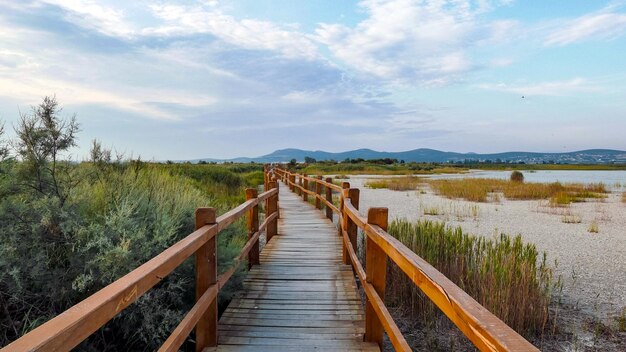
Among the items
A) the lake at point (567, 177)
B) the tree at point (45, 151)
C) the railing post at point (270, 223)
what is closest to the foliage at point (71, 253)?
the tree at point (45, 151)

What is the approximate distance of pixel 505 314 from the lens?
4395 millimetres

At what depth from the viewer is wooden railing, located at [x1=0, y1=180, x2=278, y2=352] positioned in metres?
1.14

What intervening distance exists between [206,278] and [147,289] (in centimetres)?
117

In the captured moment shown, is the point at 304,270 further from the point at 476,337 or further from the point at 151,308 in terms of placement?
the point at 476,337

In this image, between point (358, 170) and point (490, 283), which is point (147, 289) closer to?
point (490, 283)

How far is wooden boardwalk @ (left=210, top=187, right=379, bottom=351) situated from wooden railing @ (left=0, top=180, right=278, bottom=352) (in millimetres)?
464

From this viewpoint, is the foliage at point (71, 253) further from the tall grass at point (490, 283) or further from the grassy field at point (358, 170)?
the grassy field at point (358, 170)

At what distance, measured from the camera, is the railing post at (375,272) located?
313 centimetres

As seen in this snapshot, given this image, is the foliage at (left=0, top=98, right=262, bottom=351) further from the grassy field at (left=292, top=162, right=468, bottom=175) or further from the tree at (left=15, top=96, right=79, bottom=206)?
the grassy field at (left=292, top=162, right=468, bottom=175)

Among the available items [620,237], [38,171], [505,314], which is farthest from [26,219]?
[620,237]

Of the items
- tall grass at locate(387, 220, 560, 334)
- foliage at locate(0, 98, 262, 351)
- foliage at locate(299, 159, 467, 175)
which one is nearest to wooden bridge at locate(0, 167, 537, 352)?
foliage at locate(0, 98, 262, 351)

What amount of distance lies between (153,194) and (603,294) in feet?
22.2

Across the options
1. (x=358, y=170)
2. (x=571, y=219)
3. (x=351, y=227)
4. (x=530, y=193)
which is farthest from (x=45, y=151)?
(x=358, y=170)

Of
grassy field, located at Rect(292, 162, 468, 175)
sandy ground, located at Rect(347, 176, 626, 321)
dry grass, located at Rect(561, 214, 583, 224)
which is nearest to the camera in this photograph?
sandy ground, located at Rect(347, 176, 626, 321)
